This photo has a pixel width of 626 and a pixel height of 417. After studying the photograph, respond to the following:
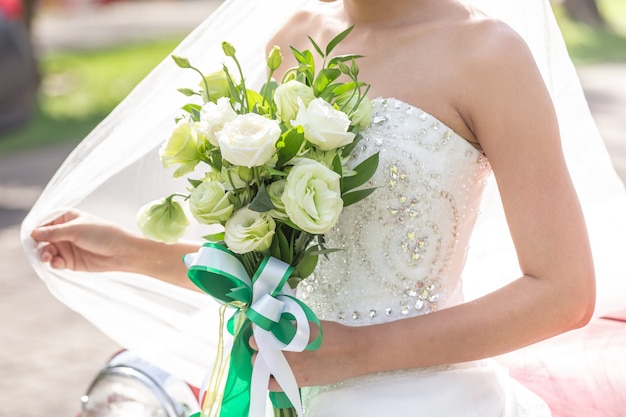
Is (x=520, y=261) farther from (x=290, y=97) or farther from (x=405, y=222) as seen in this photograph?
(x=290, y=97)

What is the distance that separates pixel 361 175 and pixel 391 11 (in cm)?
42

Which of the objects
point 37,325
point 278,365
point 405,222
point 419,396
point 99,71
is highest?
point 405,222

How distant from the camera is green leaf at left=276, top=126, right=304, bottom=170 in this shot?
66.9 inches

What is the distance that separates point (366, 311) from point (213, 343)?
0.62 meters

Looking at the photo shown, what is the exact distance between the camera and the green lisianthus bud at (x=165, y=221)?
1973mm

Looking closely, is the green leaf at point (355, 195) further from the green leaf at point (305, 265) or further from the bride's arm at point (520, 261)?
the bride's arm at point (520, 261)

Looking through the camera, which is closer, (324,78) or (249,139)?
(249,139)

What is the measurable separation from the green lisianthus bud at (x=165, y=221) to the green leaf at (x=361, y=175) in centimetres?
36

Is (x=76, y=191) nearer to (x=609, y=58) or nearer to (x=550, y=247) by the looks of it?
(x=550, y=247)

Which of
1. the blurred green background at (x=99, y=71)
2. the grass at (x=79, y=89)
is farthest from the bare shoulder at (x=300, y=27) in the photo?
the grass at (x=79, y=89)

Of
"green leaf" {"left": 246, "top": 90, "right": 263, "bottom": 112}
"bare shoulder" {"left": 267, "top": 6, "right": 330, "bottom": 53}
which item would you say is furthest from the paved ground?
"green leaf" {"left": 246, "top": 90, "right": 263, "bottom": 112}

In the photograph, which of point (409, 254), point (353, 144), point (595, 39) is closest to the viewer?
point (353, 144)

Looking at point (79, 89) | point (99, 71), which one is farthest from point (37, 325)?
point (99, 71)

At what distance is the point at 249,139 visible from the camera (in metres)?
1.63
